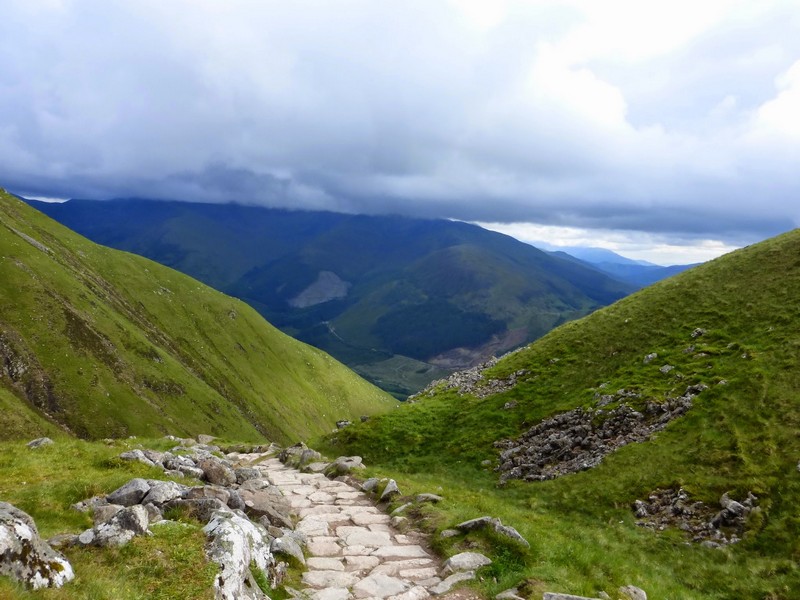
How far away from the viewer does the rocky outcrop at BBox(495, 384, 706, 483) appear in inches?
1232

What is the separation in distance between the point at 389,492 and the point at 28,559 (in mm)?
15839

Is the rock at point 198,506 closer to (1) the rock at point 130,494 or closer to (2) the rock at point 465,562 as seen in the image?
(1) the rock at point 130,494

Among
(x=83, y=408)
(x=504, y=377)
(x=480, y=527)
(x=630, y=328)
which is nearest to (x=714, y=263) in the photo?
(x=630, y=328)

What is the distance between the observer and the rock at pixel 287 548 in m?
14.7

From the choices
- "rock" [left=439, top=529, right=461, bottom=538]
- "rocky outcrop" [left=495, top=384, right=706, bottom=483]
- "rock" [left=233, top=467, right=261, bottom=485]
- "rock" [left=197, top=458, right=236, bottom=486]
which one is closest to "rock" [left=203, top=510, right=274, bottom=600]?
"rock" [left=439, top=529, right=461, bottom=538]

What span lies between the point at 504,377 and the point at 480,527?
31991mm

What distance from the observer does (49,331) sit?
132 m

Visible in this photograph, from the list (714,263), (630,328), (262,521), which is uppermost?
(714,263)

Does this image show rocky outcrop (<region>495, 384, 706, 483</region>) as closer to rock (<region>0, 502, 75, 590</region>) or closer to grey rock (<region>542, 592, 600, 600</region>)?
grey rock (<region>542, 592, 600, 600</region>)

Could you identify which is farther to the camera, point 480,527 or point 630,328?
point 630,328

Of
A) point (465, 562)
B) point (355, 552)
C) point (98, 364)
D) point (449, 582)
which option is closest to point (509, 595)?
point (449, 582)

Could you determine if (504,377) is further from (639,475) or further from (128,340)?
(128,340)

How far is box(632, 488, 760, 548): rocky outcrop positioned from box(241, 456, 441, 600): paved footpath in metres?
13.6

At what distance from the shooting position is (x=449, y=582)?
13.8 m
